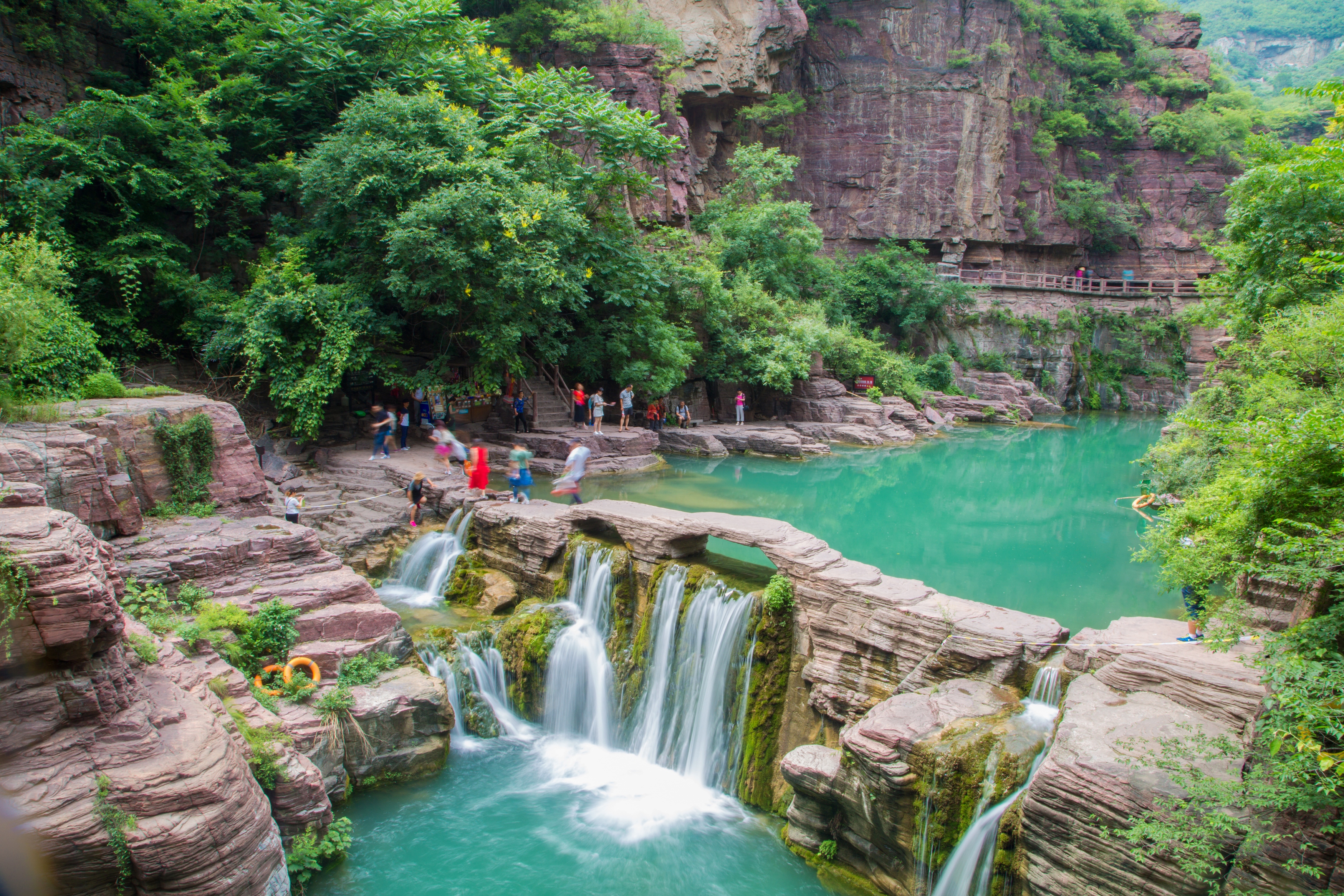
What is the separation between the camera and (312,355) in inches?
579

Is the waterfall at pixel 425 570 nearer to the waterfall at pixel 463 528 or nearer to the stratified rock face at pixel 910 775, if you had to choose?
the waterfall at pixel 463 528

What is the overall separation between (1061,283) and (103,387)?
38440mm

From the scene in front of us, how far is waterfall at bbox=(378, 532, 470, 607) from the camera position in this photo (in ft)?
35.8

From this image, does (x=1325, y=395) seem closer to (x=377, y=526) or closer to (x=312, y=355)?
(x=377, y=526)

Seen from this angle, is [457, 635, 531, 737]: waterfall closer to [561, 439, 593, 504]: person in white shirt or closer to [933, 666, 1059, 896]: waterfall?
[561, 439, 593, 504]: person in white shirt

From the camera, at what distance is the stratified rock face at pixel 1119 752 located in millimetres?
4715

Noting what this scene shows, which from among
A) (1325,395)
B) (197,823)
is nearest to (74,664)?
(197,823)

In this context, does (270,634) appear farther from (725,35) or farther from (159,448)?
(725,35)

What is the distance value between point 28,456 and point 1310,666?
1056 centimetres

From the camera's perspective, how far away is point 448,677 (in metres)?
8.81

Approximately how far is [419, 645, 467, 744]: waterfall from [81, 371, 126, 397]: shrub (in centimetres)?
631

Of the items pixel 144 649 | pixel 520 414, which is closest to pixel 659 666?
pixel 144 649

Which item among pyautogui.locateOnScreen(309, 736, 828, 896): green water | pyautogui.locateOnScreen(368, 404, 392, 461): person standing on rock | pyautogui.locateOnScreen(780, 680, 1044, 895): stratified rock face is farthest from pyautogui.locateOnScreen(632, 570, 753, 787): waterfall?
pyautogui.locateOnScreen(368, 404, 392, 461): person standing on rock

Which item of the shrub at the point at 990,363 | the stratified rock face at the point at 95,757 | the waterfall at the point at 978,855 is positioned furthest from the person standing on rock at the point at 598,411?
the shrub at the point at 990,363
